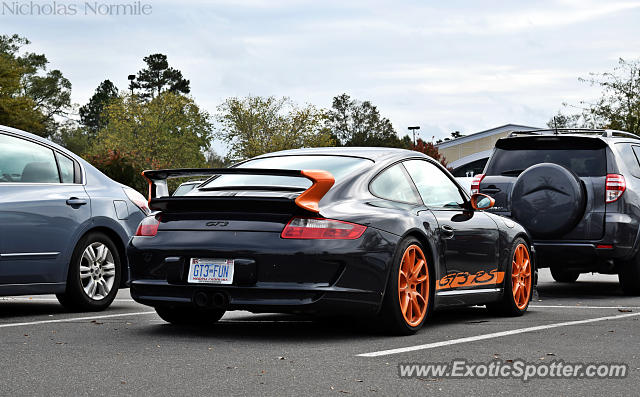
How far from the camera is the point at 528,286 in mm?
9609

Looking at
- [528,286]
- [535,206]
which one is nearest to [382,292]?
[528,286]

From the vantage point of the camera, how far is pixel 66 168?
377 inches

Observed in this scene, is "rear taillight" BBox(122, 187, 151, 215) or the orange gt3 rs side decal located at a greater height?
"rear taillight" BBox(122, 187, 151, 215)

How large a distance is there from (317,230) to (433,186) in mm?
1797

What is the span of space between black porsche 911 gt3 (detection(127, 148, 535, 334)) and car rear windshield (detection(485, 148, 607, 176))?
4.05m

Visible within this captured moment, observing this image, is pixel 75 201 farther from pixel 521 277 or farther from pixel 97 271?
pixel 521 277

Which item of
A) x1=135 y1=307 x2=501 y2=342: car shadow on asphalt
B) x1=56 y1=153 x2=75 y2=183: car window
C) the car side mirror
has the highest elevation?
x1=56 y1=153 x2=75 y2=183: car window

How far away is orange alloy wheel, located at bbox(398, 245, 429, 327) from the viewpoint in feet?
24.5

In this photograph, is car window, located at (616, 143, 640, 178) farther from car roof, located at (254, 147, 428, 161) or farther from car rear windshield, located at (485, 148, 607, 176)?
car roof, located at (254, 147, 428, 161)

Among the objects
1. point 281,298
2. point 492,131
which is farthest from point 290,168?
point 492,131

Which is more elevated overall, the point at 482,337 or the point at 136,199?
the point at 136,199

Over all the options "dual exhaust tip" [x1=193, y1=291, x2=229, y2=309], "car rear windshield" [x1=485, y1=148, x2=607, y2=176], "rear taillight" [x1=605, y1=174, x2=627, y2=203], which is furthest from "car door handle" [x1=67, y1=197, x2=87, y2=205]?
"rear taillight" [x1=605, y1=174, x2=627, y2=203]

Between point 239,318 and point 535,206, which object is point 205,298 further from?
point 535,206

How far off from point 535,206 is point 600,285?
139 inches
